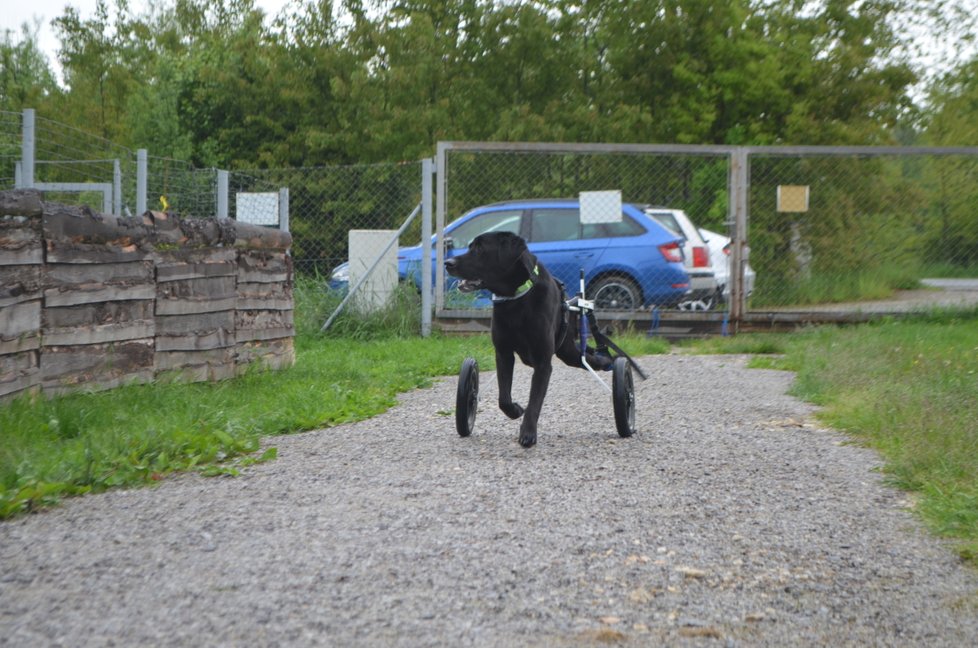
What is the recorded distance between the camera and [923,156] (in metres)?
15.3

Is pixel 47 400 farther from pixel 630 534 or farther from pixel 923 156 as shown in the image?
pixel 923 156

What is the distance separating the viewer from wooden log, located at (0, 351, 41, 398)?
7000 mm

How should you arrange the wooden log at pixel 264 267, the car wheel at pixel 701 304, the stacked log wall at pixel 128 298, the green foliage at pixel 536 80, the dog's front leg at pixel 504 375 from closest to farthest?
the dog's front leg at pixel 504 375 < the stacked log wall at pixel 128 298 < the wooden log at pixel 264 267 < the car wheel at pixel 701 304 < the green foliage at pixel 536 80

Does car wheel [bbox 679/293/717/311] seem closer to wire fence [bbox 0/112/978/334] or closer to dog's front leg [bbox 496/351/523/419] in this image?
wire fence [bbox 0/112/978/334]

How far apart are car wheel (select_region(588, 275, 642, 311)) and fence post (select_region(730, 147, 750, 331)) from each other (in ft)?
3.67

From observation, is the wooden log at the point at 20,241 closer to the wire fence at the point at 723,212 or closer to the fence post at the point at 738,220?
the wire fence at the point at 723,212

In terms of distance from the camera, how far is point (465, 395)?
23.1 feet

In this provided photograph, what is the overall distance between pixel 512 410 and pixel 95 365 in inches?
107

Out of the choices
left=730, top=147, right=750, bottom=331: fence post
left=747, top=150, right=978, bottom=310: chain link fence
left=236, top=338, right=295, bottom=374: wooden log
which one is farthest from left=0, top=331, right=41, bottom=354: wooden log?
left=747, top=150, right=978, bottom=310: chain link fence

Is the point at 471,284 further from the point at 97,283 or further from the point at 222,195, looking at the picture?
the point at 222,195

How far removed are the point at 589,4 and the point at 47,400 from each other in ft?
73.1

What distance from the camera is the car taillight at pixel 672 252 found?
14.5 m

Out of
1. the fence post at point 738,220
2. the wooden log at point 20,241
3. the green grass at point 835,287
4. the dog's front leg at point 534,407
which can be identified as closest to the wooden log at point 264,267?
the wooden log at point 20,241

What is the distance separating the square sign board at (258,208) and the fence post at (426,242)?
71.5 inches
